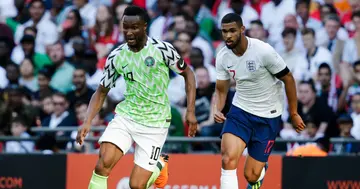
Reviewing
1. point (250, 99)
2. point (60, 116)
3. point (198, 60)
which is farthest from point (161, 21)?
point (250, 99)

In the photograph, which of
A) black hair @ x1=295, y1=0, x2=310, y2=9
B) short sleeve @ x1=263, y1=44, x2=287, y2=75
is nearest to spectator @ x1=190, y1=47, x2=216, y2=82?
black hair @ x1=295, y1=0, x2=310, y2=9

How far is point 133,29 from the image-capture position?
440 inches

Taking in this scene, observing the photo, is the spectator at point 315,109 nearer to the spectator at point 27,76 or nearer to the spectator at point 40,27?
the spectator at point 27,76

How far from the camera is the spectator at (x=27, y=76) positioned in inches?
685

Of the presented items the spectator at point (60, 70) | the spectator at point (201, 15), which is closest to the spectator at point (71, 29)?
the spectator at point (60, 70)

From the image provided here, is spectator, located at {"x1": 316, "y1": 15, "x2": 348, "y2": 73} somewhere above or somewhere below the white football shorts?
above

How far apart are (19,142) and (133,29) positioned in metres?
5.18

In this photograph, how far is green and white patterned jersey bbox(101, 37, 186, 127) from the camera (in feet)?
37.2

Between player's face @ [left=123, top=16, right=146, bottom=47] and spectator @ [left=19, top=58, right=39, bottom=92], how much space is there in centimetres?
645

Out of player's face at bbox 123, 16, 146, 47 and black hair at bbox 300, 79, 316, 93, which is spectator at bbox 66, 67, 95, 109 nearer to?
black hair at bbox 300, 79, 316, 93

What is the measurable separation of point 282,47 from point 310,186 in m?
3.47

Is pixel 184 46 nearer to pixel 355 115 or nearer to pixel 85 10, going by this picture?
pixel 85 10

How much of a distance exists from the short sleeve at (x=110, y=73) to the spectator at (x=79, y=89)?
4.70 m

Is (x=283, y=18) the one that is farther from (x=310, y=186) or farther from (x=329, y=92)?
(x=310, y=186)
